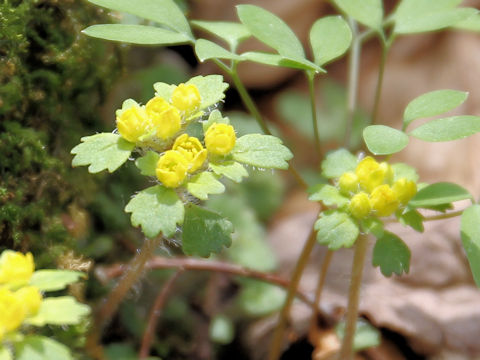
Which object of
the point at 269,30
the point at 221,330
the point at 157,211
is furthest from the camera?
the point at 221,330

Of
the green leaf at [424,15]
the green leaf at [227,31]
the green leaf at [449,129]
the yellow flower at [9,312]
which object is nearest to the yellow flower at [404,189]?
the green leaf at [449,129]

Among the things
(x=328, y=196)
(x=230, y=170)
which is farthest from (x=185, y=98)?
(x=328, y=196)

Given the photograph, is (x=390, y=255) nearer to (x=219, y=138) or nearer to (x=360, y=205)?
(x=360, y=205)

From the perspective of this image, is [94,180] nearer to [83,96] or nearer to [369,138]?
[83,96]

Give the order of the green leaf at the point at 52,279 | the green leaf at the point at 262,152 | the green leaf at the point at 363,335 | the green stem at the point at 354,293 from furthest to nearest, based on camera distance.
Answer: the green leaf at the point at 363,335 → the green stem at the point at 354,293 → the green leaf at the point at 262,152 → the green leaf at the point at 52,279

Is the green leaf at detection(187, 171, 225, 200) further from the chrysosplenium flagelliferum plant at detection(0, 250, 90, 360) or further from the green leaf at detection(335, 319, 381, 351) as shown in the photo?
the green leaf at detection(335, 319, 381, 351)

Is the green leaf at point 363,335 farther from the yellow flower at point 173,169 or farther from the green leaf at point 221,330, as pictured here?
the yellow flower at point 173,169

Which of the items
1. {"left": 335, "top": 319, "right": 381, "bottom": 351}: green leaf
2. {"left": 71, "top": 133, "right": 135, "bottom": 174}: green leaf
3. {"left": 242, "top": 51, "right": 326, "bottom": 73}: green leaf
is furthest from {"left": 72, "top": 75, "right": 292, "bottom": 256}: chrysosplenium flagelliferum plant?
{"left": 335, "top": 319, "right": 381, "bottom": 351}: green leaf
